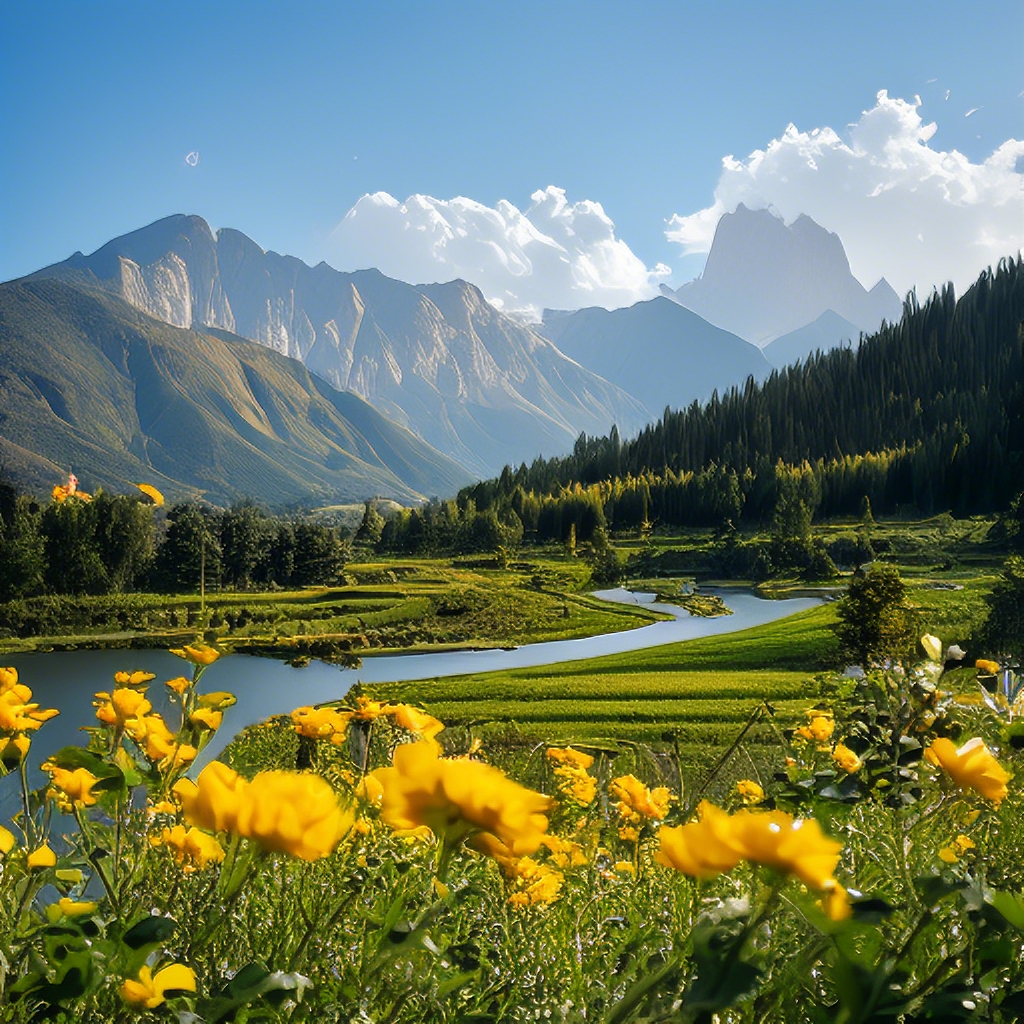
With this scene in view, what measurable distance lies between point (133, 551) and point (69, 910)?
88.4 feet

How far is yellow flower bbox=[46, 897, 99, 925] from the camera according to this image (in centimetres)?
67

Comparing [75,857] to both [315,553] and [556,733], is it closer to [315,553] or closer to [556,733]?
[556,733]

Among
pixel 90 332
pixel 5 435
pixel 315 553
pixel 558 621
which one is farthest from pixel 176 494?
pixel 558 621

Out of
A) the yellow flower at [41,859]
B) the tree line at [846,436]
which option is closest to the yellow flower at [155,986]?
the yellow flower at [41,859]

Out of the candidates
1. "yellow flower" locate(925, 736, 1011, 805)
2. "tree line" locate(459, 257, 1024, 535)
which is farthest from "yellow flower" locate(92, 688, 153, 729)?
"tree line" locate(459, 257, 1024, 535)

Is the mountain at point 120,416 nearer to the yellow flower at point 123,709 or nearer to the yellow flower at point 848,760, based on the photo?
the yellow flower at point 123,709

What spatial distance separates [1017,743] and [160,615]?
2376 centimetres

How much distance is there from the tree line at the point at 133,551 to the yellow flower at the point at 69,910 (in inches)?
904

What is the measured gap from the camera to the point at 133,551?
79.8 feet

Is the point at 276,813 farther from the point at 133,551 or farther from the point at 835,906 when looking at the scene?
the point at 133,551

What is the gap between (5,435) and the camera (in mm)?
137875

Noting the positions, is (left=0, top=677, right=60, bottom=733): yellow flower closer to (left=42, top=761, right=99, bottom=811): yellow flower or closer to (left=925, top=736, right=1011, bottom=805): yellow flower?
(left=42, top=761, right=99, bottom=811): yellow flower

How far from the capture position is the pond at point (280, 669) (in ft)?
40.4

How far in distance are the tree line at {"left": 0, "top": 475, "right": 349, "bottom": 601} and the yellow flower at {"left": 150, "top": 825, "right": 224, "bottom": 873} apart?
22.6 m
